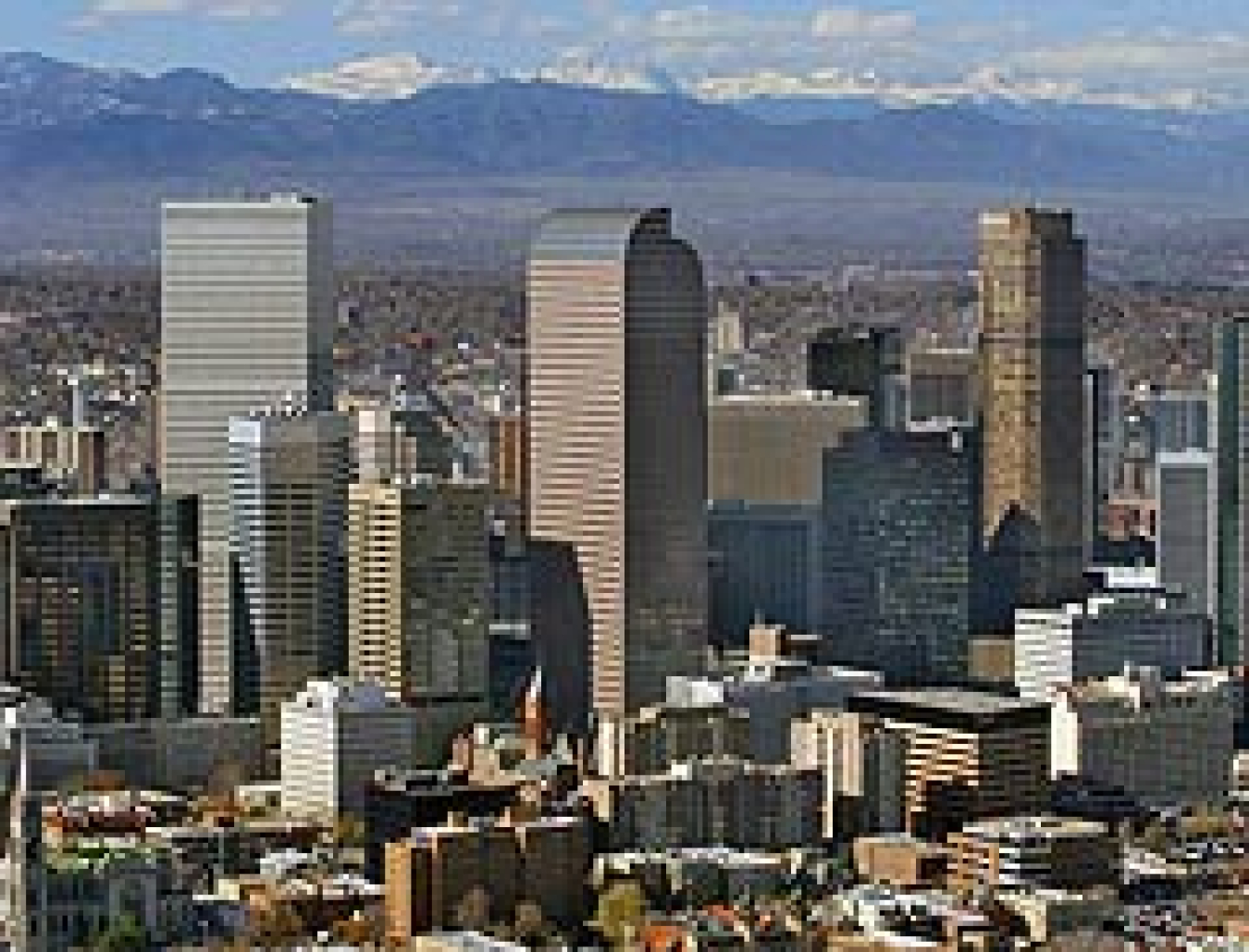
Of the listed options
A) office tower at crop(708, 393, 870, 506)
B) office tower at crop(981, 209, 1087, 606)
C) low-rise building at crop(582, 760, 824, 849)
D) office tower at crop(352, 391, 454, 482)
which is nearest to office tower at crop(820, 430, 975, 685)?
office tower at crop(708, 393, 870, 506)

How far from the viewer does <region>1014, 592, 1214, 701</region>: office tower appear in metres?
30.4

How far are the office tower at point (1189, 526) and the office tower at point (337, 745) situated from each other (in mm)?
8179

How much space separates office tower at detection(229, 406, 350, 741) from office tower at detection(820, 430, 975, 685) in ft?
14.1

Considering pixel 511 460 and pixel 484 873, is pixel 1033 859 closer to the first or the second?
pixel 484 873

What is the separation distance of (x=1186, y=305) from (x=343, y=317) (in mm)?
11398

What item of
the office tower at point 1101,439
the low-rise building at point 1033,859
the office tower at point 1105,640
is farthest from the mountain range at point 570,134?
the low-rise building at point 1033,859

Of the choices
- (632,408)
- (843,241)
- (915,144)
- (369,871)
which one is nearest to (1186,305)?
(843,241)

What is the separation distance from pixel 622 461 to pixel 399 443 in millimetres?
3528

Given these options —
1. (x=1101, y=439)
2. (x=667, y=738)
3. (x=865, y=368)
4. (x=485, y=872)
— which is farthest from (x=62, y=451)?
(x=485, y=872)

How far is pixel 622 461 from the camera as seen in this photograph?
28.9 m

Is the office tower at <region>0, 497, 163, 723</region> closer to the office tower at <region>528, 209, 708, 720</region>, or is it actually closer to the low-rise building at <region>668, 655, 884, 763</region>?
the office tower at <region>528, 209, 708, 720</region>

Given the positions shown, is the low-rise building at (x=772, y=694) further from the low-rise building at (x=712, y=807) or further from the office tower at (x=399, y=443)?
the office tower at (x=399, y=443)

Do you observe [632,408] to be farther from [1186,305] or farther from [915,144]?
[915,144]

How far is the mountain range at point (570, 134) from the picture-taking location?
46.8 metres
